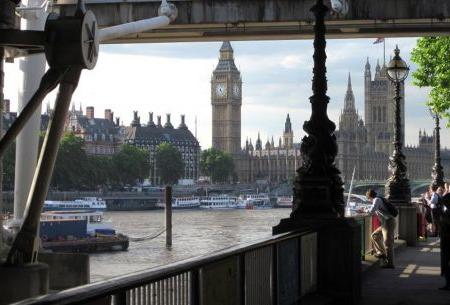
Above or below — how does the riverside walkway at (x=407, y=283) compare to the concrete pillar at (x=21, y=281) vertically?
below

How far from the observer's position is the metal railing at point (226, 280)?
434 centimetres

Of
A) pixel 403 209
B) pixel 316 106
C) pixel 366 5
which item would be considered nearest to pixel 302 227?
pixel 316 106

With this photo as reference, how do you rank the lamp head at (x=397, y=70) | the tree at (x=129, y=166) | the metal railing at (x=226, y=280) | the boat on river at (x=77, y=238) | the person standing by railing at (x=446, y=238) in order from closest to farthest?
1. the metal railing at (x=226, y=280)
2. the person standing by railing at (x=446, y=238)
3. the lamp head at (x=397, y=70)
4. the boat on river at (x=77, y=238)
5. the tree at (x=129, y=166)

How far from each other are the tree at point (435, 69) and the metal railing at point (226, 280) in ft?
70.9

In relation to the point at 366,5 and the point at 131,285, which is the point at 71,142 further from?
the point at 131,285

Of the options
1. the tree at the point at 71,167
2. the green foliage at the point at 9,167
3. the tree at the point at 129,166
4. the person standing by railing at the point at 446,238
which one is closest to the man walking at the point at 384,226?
the person standing by railing at the point at 446,238

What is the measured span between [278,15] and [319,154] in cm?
1351

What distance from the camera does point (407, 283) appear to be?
42.0 feet

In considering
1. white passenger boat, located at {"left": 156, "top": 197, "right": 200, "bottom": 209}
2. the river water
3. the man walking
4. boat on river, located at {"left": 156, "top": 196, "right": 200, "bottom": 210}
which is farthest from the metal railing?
white passenger boat, located at {"left": 156, "top": 197, "right": 200, "bottom": 209}

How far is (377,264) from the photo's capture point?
14.9m

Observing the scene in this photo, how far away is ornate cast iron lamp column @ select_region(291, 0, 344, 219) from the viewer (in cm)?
1108

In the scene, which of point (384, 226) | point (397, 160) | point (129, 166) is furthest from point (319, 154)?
point (129, 166)

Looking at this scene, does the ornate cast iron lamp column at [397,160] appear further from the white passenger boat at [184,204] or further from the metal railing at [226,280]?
the white passenger boat at [184,204]

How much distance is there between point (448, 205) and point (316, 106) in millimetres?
2325
